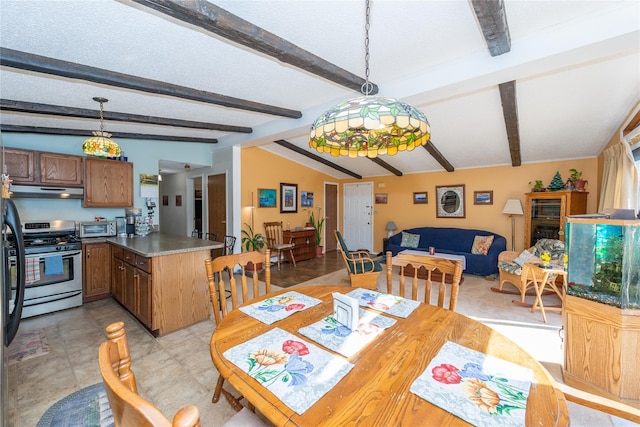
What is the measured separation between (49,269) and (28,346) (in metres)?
0.96

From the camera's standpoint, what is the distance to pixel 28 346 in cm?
249

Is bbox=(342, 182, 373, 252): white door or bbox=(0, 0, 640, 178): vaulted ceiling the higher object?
bbox=(0, 0, 640, 178): vaulted ceiling

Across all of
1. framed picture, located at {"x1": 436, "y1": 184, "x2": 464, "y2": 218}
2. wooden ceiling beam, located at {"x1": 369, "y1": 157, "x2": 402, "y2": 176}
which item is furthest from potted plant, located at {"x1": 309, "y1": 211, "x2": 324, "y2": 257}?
framed picture, located at {"x1": 436, "y1": 184, "x2": 464, "y2": 218}

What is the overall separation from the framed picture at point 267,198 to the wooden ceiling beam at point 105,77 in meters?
2.80

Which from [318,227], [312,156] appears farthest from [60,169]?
[318,227]

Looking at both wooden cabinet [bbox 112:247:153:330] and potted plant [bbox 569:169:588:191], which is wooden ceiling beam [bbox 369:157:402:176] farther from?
wooden cabinet [bbox 112:247:153:330]

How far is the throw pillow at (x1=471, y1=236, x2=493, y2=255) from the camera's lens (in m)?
5.03

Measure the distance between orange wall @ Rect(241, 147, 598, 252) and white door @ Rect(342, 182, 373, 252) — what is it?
A: 0.19m

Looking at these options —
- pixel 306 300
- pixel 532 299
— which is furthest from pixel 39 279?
pixel 532 299

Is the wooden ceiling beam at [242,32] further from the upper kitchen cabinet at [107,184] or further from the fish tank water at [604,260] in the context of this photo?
the upper kitchen cabinet at [107,184]

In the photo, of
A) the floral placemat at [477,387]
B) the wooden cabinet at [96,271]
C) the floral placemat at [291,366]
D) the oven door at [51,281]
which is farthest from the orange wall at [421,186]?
the floral placemat at [477,387]

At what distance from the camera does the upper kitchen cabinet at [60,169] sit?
335cm

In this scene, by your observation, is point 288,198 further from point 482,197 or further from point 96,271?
point 482,197

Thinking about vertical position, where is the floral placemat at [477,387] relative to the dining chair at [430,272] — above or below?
below
